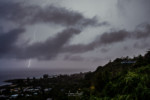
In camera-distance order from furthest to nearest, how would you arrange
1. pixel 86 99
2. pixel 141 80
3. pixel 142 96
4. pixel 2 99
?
pixel 2 99
pixel 86 99
pixel 141 80
pixel 142 96

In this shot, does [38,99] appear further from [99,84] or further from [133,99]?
[133,99]

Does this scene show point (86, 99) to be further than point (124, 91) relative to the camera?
Yes

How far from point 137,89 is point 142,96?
305 mm

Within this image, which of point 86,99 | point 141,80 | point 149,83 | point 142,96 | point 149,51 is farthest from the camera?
point 149,51

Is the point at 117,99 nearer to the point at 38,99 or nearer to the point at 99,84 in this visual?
the point at 99,84

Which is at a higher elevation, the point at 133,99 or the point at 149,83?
the point at 149,83

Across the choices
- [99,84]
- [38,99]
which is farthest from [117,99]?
[38,99]

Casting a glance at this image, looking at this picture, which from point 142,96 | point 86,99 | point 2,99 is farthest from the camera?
point 2,99

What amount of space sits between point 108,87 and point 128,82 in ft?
3.75

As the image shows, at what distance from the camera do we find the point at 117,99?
14.4 feet

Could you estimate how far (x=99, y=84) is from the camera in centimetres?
827

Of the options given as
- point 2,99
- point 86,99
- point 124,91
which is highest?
point 124,91

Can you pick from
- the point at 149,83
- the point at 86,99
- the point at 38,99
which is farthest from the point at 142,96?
the point at 38,99

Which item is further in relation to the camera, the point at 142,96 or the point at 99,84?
the point at 99,84
